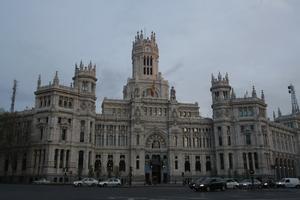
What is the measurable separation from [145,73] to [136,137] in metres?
27.9

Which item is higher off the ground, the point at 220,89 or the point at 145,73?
the point at 145,73

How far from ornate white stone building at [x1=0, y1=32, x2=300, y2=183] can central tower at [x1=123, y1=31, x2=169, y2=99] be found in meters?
0.45

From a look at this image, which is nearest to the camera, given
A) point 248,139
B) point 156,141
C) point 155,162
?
point 155,162

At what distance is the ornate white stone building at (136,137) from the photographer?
8444cm

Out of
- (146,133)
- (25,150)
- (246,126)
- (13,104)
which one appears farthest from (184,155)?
(13,104)

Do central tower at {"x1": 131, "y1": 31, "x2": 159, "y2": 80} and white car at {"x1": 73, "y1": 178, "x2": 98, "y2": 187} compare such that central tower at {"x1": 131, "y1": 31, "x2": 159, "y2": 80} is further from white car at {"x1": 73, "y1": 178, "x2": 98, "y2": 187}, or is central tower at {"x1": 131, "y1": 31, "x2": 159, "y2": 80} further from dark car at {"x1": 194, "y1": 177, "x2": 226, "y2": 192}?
dark car at {"x1": 194, "y1": 177, "x2": 226, "y2": 192}

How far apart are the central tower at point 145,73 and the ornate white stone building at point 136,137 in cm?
45

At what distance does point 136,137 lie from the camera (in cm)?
9388

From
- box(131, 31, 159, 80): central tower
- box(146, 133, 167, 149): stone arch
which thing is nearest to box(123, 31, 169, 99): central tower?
box(131, 31, 159, 80): central tower

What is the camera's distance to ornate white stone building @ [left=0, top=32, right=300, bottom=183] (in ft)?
277

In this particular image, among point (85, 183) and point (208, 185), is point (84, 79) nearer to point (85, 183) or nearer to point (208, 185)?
point (85, 183)

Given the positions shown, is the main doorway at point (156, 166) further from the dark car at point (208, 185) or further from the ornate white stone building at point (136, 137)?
the dark car at point (208, 185)

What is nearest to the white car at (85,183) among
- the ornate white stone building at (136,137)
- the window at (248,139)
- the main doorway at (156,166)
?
the ornate white stone building at (136,137)

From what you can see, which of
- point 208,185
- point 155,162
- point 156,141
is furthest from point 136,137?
point 208,185
